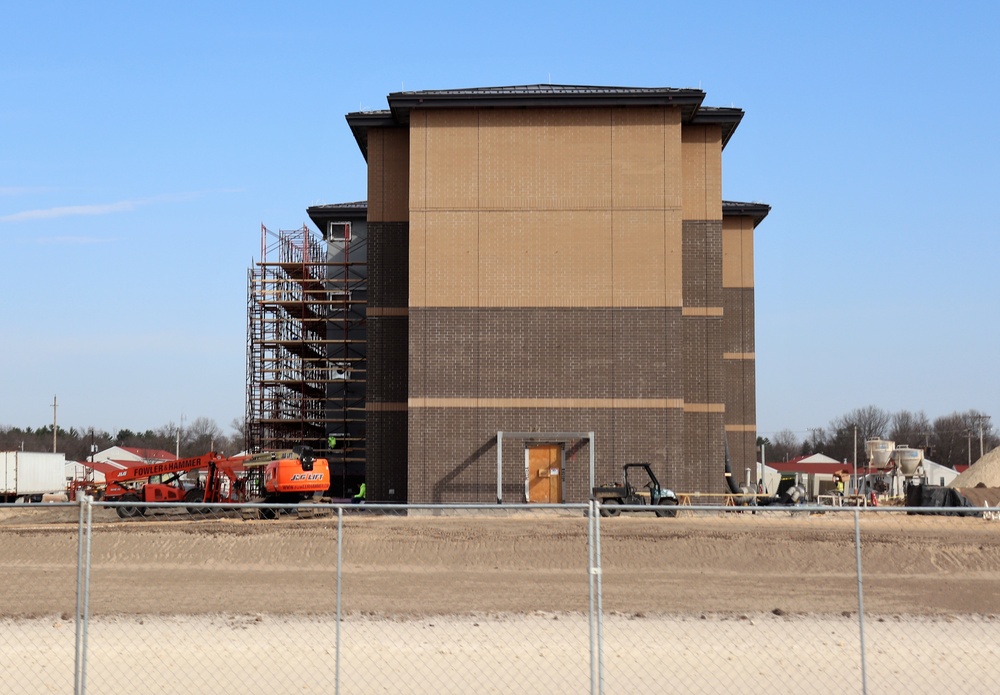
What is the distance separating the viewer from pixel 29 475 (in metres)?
65.1

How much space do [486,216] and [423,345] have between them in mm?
5534

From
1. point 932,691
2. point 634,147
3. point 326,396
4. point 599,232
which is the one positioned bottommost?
point 932,691

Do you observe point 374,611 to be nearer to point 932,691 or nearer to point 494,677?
point 494,677

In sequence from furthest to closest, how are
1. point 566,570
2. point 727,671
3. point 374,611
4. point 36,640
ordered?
1. point 566,570
2. point 374,611
3. point 36,640
4. point 727,671

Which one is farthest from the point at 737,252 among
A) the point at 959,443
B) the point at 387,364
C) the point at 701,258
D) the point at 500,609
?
the point at 959,443

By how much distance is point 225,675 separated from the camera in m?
14.0

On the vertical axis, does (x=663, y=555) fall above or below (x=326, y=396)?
below

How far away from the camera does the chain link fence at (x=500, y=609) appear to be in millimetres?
13930

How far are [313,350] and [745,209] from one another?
23.3m

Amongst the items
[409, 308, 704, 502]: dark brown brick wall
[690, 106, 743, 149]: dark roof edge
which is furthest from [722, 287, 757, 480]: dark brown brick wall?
[409, 308, 704, 502]: dark brown brick wall

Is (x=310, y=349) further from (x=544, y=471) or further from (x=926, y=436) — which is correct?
(x=926, y=436)

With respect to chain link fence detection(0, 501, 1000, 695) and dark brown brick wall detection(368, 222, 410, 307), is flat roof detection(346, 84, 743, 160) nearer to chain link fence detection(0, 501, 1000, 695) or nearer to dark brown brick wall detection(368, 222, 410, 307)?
dark brown brick wall detection(368, 222, 410, 307)

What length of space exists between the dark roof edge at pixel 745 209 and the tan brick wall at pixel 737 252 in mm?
463

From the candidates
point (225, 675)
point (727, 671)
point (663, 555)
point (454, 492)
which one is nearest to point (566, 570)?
point (663, 555)
